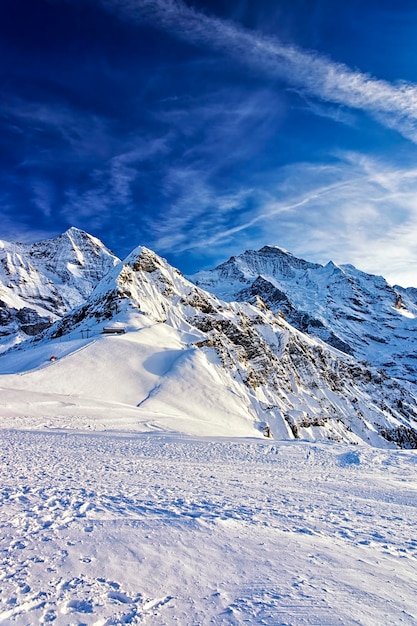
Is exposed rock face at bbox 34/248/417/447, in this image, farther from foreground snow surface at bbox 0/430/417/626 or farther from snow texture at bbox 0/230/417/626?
foreground snow surface at bbox 0/430/417/626

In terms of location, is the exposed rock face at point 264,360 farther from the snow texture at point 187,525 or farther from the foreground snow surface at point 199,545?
the foreground snow surface at point 199,545

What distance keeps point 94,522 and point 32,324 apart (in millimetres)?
181788

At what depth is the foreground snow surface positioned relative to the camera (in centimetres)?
474

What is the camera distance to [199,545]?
6.45 meters

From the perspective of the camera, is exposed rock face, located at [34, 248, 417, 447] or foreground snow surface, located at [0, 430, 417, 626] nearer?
foreground snow surface, located at [0, 430, 417, 626]

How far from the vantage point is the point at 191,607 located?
4.73 meters

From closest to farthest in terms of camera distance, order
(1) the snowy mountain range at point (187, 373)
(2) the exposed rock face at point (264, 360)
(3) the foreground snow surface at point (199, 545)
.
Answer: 1. (3) the foreground snow surface at point (199, 545)
2. (1) the snowy mountain range at point (187, 373)
3. (2) the exposed rock face at point (264, 360)

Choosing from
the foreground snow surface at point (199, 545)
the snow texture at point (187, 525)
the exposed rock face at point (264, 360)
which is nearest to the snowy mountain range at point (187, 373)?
the exposed rock face at point (264, 360)

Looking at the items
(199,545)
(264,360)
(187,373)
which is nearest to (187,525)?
(199,545)

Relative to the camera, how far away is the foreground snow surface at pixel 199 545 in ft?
15.6

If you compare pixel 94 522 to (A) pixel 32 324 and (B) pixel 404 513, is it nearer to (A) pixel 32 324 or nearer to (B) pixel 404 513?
(B) pixel 404 513

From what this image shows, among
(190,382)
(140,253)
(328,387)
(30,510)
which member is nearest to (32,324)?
(140,253)

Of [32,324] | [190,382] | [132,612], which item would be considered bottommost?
[132,612]

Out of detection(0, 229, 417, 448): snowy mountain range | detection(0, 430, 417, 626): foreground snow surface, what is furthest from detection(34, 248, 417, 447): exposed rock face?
detection(0, 430, 417, 626): foreground snow surface
